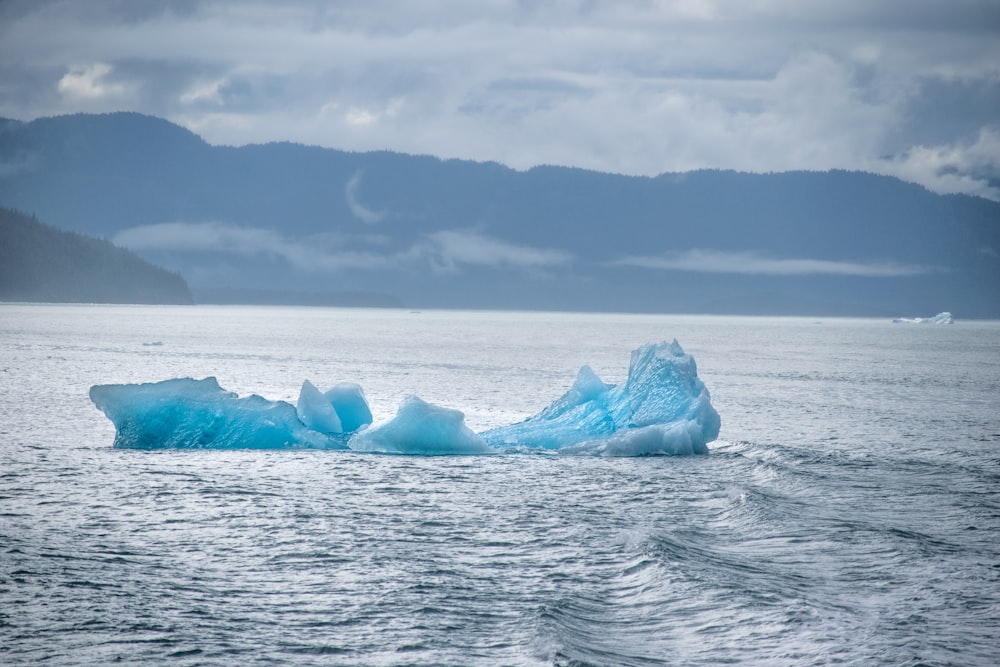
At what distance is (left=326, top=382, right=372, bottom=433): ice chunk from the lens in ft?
82.1

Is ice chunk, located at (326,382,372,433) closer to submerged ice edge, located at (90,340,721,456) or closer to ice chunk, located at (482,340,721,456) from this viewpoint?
submerged ice edge, located at (90,340,721,456)

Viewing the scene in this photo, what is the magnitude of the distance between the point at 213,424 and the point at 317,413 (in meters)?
2.48

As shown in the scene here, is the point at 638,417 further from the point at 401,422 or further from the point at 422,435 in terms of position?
the point at 401,422

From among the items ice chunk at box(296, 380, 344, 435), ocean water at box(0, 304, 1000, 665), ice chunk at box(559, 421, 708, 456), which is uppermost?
ice chunk at box(296, 380, 344, 435)

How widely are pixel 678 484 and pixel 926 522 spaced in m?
4.93

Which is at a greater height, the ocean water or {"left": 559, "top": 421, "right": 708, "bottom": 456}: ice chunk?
{"left": 559, "top": 421, "right": 708, "bottom": 456}: ice chunk

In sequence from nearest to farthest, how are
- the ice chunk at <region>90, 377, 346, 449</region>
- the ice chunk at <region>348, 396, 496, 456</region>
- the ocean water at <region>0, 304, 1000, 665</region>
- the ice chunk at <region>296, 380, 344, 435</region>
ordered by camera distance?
the ocean water at <region>0, 304, 1000, 665</region>
the ice chunk at <region>348, 396, 496, 456</region>
the ice chunk at <region>90, 377, 346, 449</region>
the ice chunk at <region>296, 380, 344, 435</region>

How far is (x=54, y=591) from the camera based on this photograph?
11414 mm

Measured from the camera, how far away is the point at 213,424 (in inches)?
933

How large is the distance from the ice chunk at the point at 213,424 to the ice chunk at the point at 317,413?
1.37ft

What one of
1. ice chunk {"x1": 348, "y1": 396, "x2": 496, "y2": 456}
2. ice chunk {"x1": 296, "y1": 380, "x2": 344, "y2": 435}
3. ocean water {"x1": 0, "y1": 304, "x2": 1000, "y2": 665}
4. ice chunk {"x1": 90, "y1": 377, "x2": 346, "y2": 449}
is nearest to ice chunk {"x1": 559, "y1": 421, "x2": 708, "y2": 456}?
ocean water {"x1": 0, "y1": 304, "x2": 1000, "y2": 665}

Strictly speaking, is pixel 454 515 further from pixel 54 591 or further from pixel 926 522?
pixel 926 522

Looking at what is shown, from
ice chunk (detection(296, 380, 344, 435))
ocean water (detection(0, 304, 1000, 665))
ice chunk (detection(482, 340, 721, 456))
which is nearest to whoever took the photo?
ocean water (detection(0, 304, 1000, 665))

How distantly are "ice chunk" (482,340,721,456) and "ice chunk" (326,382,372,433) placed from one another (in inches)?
130
